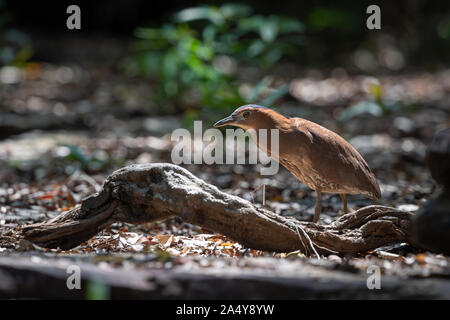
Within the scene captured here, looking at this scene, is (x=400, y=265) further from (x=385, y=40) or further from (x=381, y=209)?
(x=385, y=40)

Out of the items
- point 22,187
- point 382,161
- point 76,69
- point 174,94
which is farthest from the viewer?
point 76,69

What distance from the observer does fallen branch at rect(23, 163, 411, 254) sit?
321 centimetres

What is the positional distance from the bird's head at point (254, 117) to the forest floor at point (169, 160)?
490 millimetres

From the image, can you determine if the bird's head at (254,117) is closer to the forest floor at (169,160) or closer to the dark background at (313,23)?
the forest floor at (169,160)

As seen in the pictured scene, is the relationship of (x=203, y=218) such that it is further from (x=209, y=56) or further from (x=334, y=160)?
(x=209, y=56)

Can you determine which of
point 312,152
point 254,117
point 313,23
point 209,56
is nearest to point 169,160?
point 209,56

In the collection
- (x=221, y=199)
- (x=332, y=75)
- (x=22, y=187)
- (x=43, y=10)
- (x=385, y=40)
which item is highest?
(x=43, y=10)

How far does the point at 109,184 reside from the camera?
3352 millimetres

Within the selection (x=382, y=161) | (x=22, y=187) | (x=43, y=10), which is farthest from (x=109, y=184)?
(x=43, y=10)

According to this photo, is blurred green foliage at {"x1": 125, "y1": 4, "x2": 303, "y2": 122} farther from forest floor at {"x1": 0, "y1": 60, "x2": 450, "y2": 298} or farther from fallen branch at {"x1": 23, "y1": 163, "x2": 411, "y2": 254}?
fallen branch at {"x1": 23, "y1": 163, "x2": 411, "y2": 254}

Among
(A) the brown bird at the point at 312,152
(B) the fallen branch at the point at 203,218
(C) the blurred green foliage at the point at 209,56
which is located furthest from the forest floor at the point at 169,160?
(C) the blurred green foliage at the point at 209,56

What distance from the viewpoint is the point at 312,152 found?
3486 mm

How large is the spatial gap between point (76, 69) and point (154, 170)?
32.8 ft

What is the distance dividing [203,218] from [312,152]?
80cm
